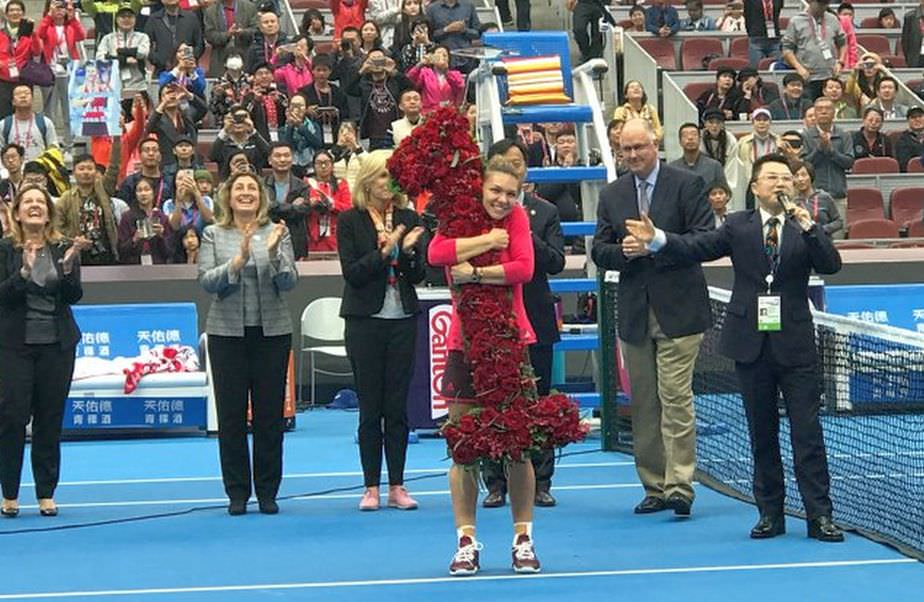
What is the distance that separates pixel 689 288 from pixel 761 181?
35.9 inches

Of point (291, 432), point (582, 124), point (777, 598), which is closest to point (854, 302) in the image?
point (582, 124)

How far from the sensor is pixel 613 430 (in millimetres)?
13648

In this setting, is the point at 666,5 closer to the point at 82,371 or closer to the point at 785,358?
the point at 82,371

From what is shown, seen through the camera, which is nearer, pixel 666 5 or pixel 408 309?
pixel 408 309

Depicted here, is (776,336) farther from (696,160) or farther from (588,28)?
(588,28)

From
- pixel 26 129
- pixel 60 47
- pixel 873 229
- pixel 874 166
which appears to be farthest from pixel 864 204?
pixel 60 47

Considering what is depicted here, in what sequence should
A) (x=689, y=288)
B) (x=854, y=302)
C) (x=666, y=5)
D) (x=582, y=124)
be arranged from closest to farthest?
1. (x=689, y=288)
2. (x=582, y=124)
3. (x=854, y=302)
4. (x=666, y=5)

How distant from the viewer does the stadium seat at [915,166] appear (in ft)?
67.9

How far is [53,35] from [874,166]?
9.18m

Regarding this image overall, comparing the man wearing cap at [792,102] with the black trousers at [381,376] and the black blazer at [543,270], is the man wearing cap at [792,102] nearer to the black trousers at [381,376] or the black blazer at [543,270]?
the black blazer at [543,270]

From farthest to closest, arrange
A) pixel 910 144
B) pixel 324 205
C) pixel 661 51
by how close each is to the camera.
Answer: pixel 661 51
pixel 910 144
pixel 324 205

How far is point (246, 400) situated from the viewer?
1107cm

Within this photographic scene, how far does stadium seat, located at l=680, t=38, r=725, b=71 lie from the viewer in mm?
24047

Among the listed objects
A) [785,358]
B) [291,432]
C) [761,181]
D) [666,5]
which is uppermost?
[666,5]
